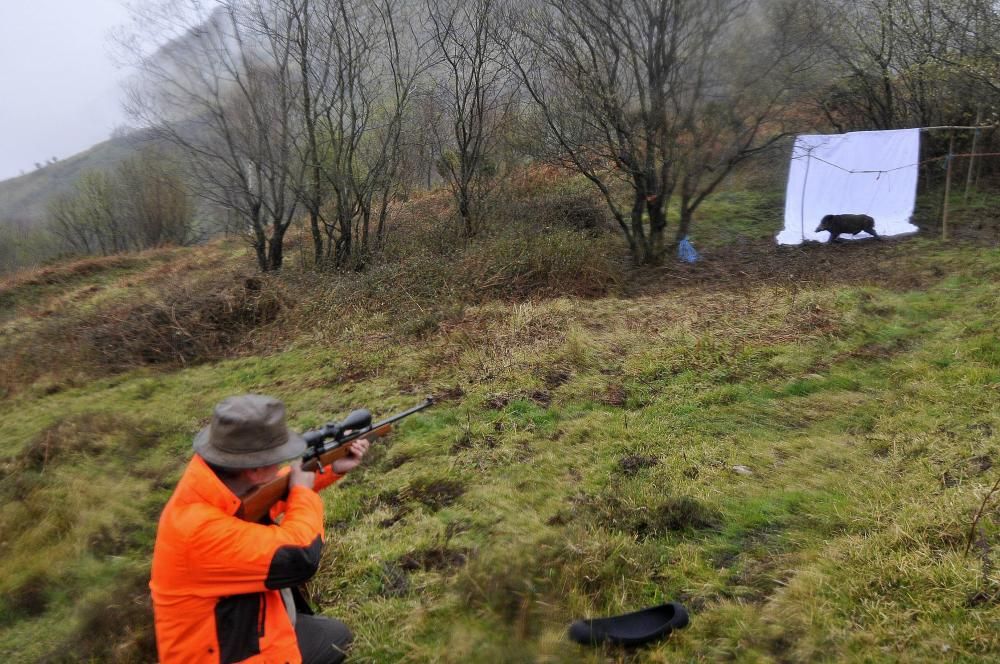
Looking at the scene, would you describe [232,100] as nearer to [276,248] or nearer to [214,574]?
[276,248]

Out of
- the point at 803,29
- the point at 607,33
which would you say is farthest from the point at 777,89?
the point at 607,33

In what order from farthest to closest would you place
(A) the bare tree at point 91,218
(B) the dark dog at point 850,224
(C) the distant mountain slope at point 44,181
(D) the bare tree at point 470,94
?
(C) the distant mountain slope at point 44,181, (A) the bare tree at point 91,218, (D) the bare tree at point 470,94, (B) the dark dog at point 850,224

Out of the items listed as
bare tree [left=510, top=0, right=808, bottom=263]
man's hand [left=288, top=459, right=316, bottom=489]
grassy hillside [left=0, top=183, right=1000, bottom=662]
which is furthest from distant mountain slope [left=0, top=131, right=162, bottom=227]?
man's hand [left=288, top=459, right=316, bottom=489]

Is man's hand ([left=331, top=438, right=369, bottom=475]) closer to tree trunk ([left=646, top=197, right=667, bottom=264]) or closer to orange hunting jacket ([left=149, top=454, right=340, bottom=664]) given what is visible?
orange hunting jacket ([left=149, top=454, right=340, bottom=664])

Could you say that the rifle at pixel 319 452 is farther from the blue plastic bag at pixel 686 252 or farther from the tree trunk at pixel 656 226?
the blue plastic bag at pixel 686 252

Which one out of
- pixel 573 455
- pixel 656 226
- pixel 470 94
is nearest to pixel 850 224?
pixel 656 226

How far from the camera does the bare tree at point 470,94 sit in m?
11.5

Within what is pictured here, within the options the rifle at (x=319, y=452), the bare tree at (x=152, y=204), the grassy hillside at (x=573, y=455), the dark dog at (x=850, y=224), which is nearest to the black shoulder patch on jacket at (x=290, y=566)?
the rifle at (x=319, y=452)

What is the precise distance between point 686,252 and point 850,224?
317 centimetres

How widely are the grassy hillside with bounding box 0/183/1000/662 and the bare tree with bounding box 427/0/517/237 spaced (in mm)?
3753

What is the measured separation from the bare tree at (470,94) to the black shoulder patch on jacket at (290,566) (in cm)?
1060

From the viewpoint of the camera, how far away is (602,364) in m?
6.06

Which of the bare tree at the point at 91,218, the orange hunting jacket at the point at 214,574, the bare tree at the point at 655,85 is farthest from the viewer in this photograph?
the bare tree at the point at 91,218

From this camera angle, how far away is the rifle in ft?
7.29
